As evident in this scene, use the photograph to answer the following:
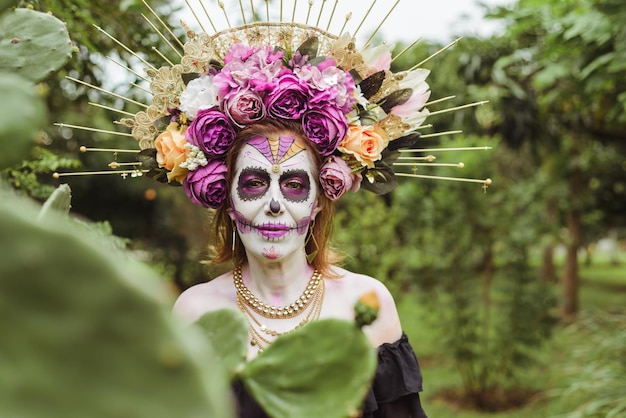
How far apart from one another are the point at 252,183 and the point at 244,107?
208 mm

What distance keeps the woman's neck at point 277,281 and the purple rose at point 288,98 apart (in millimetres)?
403

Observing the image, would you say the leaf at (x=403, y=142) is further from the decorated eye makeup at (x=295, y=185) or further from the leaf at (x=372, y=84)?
the decorated eye makeup at (x=295, y=185)

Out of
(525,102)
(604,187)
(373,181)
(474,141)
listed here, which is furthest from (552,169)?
(373,181)

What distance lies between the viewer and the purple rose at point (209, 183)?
1.69 m

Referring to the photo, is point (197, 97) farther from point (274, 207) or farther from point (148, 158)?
point (274, 207)

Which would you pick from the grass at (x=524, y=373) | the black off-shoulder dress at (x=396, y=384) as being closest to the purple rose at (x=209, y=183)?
the black off-shoulder dress at (x=396, y=384)

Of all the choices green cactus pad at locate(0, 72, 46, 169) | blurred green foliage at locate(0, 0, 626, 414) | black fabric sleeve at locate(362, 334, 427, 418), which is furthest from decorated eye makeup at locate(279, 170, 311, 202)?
blurred green foliage at locate(0, 0, 626, 414)

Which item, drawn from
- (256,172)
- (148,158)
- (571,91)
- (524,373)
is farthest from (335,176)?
(524,373)

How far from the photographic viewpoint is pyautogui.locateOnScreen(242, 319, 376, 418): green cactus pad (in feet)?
1.99

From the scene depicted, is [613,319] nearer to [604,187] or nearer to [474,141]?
[474,141]

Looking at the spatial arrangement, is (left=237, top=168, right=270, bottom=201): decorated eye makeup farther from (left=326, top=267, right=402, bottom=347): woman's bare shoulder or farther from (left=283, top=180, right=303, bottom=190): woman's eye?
(left=326, top=267, right=402, bottom=347): woman's bare shoulder

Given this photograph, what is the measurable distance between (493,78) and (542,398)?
2846 millimetres

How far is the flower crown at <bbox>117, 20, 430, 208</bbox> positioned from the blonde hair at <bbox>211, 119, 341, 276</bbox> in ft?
0.07

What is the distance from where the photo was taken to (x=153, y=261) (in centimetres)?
684
